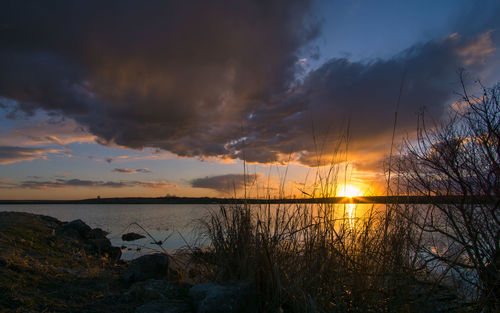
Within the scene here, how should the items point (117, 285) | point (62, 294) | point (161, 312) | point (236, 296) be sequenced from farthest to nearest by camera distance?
point (117, 285)
point (62, 294)
point (161, 312)
point (236, 296)

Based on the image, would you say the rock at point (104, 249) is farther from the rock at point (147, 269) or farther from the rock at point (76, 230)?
the rock at point (147, 269)

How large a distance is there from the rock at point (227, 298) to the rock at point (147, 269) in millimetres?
2888

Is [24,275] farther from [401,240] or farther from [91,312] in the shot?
[401,240]

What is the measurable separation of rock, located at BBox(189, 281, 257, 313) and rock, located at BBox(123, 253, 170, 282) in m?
2.89

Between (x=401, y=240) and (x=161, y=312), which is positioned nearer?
(x=161, y=312)

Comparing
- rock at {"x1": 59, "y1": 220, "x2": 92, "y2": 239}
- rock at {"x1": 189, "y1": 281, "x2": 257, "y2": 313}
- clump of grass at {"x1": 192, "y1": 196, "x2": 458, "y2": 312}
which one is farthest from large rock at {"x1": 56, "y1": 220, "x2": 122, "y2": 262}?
rock at {"x1": 189, "y1": 281, "x2": 257, "y2": 313}

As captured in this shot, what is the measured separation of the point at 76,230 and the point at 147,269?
7917 mm

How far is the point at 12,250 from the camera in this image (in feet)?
16.5

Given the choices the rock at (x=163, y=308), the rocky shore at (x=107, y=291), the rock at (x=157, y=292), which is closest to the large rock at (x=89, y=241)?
the rocky shore at (x=107, y=291)

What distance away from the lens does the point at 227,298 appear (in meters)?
2.54

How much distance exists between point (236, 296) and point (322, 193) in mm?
1808

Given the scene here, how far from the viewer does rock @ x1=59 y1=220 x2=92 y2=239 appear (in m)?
10.7

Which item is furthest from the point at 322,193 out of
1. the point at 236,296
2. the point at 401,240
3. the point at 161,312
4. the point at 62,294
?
the point at 62,294

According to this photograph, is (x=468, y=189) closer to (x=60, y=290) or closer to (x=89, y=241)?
(x=60, y=290)
